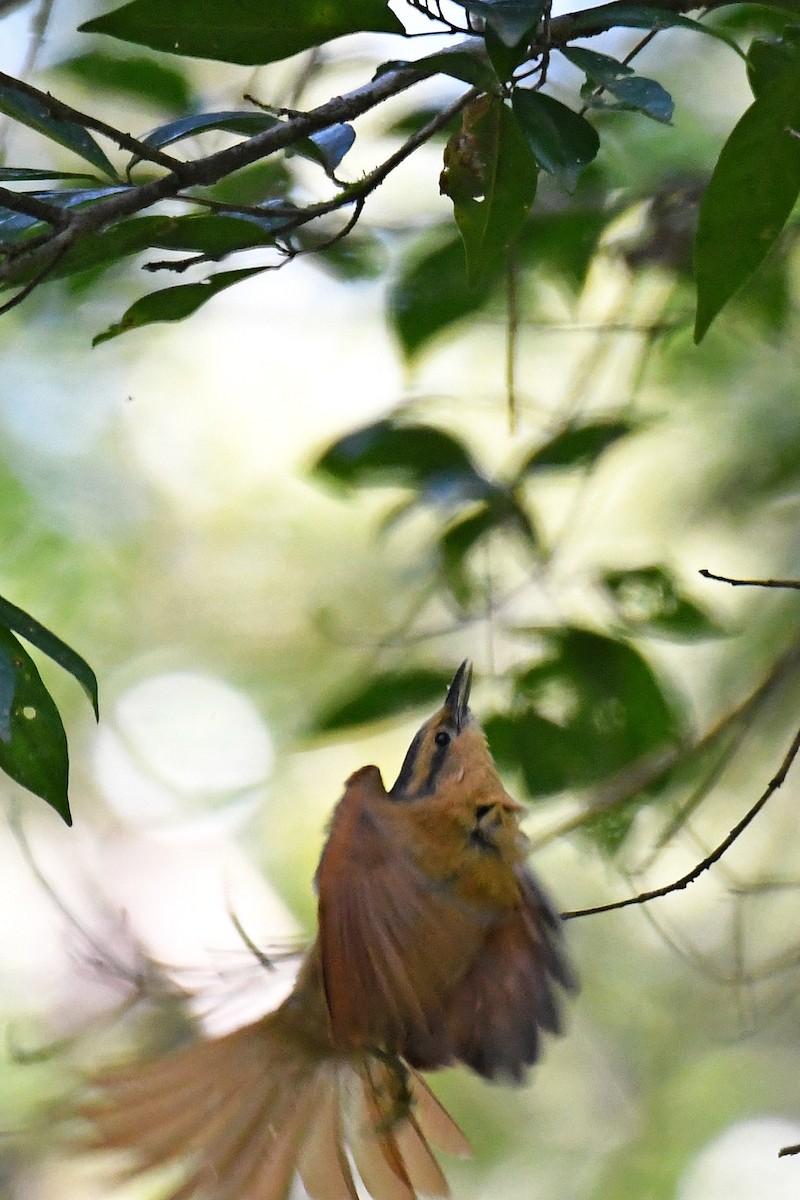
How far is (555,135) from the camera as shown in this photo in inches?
33.2

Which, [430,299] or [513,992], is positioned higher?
[430,299]

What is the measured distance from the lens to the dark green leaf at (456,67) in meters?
0.77

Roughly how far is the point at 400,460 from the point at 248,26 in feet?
2.40

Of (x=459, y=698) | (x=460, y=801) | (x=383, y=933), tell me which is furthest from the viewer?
(x=459, y=698)

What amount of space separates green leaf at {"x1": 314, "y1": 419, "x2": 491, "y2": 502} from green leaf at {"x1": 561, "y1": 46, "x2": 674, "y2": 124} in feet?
2.16

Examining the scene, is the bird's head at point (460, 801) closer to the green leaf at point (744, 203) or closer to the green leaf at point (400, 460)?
the green leaf at point (400, 460)

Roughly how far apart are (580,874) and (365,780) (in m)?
1.39

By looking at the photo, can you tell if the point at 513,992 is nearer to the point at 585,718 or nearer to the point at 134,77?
the point at 585,718

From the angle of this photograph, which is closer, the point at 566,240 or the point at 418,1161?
the point at 418,1161

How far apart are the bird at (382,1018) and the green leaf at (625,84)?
0.68m

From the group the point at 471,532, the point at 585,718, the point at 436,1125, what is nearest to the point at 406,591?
the point at 471,532

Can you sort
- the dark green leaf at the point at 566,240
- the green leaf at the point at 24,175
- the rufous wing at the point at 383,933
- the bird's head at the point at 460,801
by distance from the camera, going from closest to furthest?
the green leaf at the point at 24,175 → the rufous wing at the point at 383,933 → the bird's head at the point at 460,801 → the dark green leaf at the point at 566,240

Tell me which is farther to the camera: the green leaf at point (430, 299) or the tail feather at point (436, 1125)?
the green leaf at point (430, 299)

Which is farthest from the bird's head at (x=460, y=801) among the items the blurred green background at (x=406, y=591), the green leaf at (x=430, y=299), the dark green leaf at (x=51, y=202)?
the dark green leaf at (x=51, y=202)
